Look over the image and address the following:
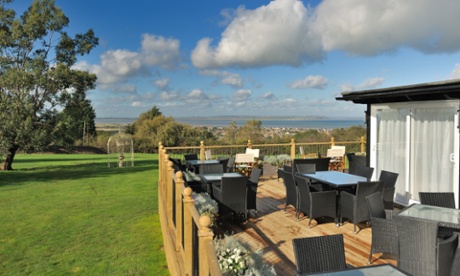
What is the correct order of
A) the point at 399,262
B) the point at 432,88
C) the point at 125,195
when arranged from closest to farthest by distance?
the point at 399,262, the point at 432,88, the point at 125,195

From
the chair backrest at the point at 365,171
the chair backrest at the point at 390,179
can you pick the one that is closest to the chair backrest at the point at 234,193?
the chair backrest at the point at 390,179

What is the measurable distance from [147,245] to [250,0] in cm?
1822

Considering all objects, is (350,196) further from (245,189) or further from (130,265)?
(130,265)

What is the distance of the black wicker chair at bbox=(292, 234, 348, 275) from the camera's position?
8.09 feet

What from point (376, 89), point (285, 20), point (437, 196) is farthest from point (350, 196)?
point (285, 20)

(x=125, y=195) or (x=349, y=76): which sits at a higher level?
(x=349, y=76)

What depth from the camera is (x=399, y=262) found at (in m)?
3.09

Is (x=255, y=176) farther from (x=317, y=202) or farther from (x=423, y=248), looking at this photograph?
(x=423, y=248)

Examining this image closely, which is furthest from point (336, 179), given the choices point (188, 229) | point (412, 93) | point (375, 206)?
point (188, 229)

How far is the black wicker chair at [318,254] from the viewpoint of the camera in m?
2.47

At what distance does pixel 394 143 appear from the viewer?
684 cm

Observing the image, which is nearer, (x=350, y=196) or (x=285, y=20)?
(x=350, y=196)

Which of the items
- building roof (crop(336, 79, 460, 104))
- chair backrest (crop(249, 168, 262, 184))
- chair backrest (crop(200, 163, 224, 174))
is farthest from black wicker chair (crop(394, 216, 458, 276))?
chair backrest (crop(200, 163, 224, 174))

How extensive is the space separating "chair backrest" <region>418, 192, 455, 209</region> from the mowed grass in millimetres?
3544
